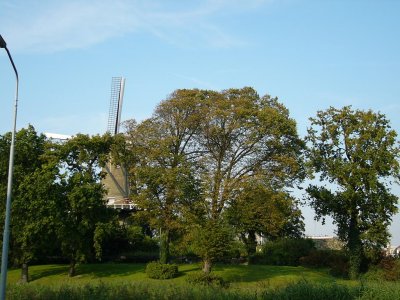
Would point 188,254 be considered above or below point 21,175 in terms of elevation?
below

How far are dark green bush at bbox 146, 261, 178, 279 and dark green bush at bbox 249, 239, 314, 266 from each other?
1532cm

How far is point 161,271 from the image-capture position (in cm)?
4347

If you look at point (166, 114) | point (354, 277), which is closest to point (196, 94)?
point (166, 114)

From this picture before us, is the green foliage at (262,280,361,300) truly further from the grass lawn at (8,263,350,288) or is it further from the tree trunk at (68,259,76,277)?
the tree trunk at (68,259,76,277)

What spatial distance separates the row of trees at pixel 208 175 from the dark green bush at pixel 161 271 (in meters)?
2.54

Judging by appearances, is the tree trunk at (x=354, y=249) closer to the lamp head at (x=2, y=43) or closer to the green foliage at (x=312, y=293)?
the green foliage at (x=312, y=293)

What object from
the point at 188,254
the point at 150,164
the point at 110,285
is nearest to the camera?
the point at 110,285

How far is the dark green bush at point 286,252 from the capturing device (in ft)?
185

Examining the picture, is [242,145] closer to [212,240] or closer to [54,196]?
[212,240]

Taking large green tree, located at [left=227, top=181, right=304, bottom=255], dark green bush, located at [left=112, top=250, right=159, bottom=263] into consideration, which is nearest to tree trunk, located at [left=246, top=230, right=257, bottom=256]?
dark green bush, located at [left=112, top=250, right=159, bottom=263]

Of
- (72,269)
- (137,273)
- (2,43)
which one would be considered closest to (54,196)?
(72,269)

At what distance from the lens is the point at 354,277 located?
47.2m

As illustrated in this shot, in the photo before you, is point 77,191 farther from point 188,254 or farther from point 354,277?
point 354,277

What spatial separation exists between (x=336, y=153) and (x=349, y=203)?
4890mm
